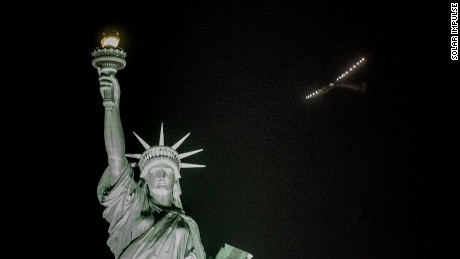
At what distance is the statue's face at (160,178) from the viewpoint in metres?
6.69

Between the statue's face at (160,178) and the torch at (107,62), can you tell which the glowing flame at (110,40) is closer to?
the torch at (107,62)

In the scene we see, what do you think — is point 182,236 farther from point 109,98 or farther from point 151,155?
point 109,98

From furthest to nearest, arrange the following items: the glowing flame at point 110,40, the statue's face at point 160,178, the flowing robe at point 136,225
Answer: the statue's face at point 160,178 → the glowing flame at point 110,40 → the flowing robe at point 136,225

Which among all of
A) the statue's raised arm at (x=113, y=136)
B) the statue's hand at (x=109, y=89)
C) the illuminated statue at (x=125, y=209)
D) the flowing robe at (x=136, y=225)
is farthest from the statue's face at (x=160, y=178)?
the statue's hand at (x=109, y=89)

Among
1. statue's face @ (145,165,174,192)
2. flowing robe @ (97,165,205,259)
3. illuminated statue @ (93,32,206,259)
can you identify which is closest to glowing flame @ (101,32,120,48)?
illuminated statue @ (93,32,206,259)

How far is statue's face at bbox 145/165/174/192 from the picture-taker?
6691mm

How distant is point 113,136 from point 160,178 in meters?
0.84

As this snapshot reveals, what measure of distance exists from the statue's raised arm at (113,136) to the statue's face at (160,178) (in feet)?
1.80

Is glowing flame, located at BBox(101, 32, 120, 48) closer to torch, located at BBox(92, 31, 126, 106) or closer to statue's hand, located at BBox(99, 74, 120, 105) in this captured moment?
torch, located at BBox(92, 31, 126, 106)

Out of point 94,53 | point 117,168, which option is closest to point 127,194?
point 117,168

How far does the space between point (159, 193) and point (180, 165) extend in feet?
1.51

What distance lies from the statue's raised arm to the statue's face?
0.55m

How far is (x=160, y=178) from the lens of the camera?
6699 mm

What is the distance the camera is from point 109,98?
6230 mm
